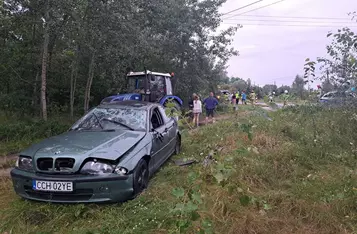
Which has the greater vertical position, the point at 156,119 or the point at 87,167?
the point at 156,119

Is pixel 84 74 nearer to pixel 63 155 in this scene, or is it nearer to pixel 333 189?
pixel 63 155

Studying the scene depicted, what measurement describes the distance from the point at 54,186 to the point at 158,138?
6.43ft

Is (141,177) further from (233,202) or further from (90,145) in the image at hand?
(233,202)

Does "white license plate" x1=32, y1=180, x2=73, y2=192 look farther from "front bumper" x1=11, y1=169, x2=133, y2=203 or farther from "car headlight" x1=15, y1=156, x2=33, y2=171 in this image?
"car headlight" x1=15, y1=156, x2=33, y2=171

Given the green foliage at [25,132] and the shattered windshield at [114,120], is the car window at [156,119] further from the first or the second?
the green foliage at [25,132]

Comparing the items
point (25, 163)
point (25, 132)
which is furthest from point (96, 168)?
point (25, 132)

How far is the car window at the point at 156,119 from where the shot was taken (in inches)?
210

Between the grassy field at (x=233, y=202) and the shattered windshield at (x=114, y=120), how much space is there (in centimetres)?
102

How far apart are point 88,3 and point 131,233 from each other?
7.68m

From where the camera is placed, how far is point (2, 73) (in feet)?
37.2

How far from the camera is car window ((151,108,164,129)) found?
5.32 meters

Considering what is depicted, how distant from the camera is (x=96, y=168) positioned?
3.68 metres

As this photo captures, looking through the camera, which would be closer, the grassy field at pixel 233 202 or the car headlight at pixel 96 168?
the grassy field at pixel 233 202

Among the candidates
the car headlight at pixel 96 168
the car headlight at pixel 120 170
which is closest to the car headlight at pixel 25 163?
the car headlight at pixel 96 168
